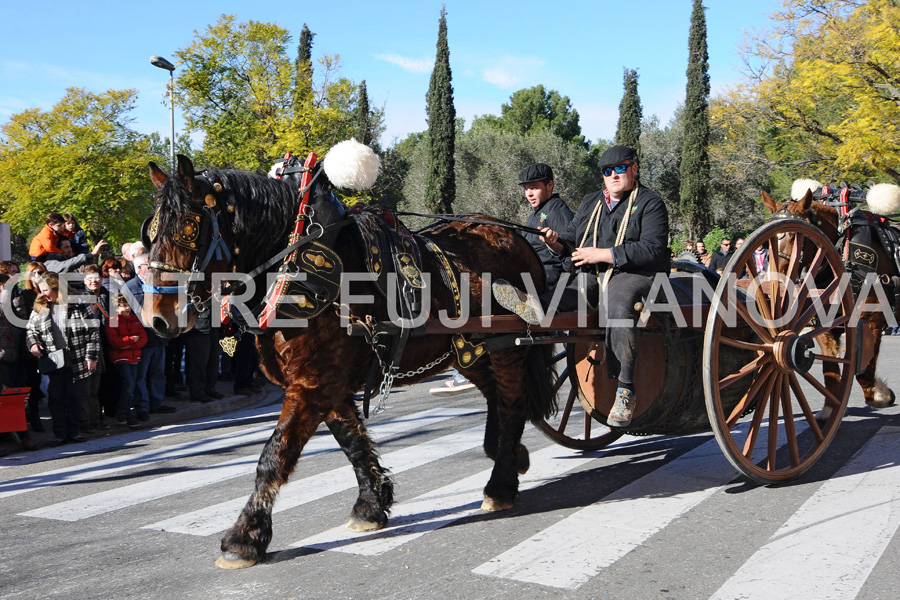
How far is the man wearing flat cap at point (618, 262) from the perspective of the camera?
466 centimetres

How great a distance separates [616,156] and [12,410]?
19.6ft

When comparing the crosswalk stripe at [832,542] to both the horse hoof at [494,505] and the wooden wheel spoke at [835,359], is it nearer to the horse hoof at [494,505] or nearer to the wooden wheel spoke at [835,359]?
the wooden wheel spoke at [835,359]

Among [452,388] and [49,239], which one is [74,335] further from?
[452,388]

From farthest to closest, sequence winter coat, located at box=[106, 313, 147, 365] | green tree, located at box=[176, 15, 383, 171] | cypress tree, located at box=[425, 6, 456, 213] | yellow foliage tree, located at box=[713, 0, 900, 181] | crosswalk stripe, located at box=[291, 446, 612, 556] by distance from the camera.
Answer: cypress tree, located at box=[425, 6, 456, 213], green tree, located at box=[176, 15, 383, 171], yellow foliage tree, located at box=[713, 0, 900, 181], winter coat, located at box=[106, 313, 147, 365], crosswalk stripe, located at box=[291, 446, 612, 556]

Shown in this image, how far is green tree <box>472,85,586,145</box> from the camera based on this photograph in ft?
242

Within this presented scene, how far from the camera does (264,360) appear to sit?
13.5 feet

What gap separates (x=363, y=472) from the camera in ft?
14.4

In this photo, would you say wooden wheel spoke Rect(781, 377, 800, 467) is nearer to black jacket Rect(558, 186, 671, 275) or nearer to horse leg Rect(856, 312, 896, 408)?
black jacket Rect(558, 186, 671, 275)

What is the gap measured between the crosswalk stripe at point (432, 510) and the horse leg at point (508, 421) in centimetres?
21

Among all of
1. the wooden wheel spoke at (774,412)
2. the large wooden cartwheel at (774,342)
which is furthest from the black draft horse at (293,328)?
the wooden wheel spoke at (774,412)

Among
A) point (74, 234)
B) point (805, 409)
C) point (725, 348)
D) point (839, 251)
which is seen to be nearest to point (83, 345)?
point (74, 234)

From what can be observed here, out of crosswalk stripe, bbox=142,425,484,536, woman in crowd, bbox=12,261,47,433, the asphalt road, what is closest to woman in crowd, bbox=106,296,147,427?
woman in crowd, bbox=12,261,47,433

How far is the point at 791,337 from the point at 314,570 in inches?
133

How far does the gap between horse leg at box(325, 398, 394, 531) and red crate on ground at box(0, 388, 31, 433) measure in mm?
4407
